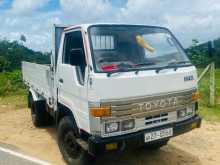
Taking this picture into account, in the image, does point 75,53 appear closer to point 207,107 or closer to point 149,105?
point 149,105

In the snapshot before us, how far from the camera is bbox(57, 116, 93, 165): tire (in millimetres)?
5539

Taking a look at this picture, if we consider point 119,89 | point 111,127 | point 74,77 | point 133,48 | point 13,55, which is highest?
point 13,55

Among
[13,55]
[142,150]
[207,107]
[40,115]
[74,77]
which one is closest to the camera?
[74,77]

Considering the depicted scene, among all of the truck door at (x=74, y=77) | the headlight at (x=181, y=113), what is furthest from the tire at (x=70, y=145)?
the headlight at (x=181, y=113)

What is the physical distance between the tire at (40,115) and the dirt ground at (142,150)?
182mm

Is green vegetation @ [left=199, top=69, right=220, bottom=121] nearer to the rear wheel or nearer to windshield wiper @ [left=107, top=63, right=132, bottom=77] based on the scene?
the rear wheel

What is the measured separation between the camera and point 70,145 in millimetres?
6016

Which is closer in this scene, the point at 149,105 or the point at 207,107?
the point at 149,105

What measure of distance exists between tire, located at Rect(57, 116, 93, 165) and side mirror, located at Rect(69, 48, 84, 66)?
90 cm

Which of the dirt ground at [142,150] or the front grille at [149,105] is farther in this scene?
the dirt ground at [142,150]

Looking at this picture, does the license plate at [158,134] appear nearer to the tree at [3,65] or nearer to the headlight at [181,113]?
the headlight at [181,113]

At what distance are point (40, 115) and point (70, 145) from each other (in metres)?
2.92

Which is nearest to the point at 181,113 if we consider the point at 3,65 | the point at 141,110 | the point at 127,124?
the point at 141,110

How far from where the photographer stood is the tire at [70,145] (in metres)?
5.54
